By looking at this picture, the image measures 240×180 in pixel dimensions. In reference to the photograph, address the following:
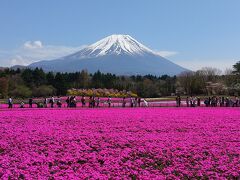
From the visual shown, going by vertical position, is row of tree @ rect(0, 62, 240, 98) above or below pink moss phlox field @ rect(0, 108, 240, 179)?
above

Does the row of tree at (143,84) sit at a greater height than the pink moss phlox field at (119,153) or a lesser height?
greater

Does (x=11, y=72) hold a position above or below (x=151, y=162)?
above

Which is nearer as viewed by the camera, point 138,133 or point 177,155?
point 177,155

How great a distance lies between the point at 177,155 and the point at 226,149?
2299mm

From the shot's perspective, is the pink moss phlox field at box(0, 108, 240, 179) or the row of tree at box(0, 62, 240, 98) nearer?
the pink moss phlox field at box(0, 108, 240, 179)

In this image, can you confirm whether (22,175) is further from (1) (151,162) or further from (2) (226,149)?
(2) (226,149)

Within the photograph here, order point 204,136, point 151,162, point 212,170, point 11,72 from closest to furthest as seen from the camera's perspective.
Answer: point 212,170
point 151,162
point 204,136
point 11,72

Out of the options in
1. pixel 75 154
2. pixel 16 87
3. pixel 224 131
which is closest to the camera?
pixel 75 154

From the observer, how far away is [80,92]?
2761 inches

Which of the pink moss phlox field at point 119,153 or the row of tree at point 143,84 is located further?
the row of tree at point 143,84

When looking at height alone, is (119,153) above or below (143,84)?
below

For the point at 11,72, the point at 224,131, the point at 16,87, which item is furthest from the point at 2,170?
the point at 11,72

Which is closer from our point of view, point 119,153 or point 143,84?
point 119,153

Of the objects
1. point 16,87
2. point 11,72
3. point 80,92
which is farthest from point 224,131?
point 11,72
